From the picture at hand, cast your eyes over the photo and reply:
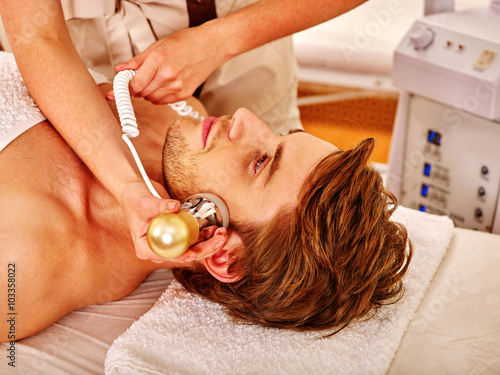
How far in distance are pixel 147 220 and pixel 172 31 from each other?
936mm

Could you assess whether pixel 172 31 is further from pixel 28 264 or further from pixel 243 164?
pixel 28 264

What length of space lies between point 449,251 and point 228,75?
95 cm

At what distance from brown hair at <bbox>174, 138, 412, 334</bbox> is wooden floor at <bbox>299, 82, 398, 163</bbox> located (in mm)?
1699

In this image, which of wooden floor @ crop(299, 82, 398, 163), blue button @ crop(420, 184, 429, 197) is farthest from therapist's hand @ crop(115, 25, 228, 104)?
wooden floor @ crop(299, 82, 398, 163)

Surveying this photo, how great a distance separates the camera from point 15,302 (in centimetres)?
113

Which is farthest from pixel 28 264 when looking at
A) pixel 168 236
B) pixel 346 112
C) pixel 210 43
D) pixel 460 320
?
pixel 346 112

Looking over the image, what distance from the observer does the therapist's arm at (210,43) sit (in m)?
1.38

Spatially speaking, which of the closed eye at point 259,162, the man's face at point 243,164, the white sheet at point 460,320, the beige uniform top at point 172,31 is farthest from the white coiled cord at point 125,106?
the white sheet at point 460,320

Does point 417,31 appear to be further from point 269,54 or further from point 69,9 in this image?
point 69,9

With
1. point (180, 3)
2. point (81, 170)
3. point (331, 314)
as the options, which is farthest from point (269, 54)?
point (331, 314)

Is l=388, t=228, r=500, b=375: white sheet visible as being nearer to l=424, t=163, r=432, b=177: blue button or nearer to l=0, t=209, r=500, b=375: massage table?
l=0, t=209, r=500, b=375: massage table

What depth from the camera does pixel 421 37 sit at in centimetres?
175

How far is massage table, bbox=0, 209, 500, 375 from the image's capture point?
3.80ft

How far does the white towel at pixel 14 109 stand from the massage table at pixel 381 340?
44 centimetres
